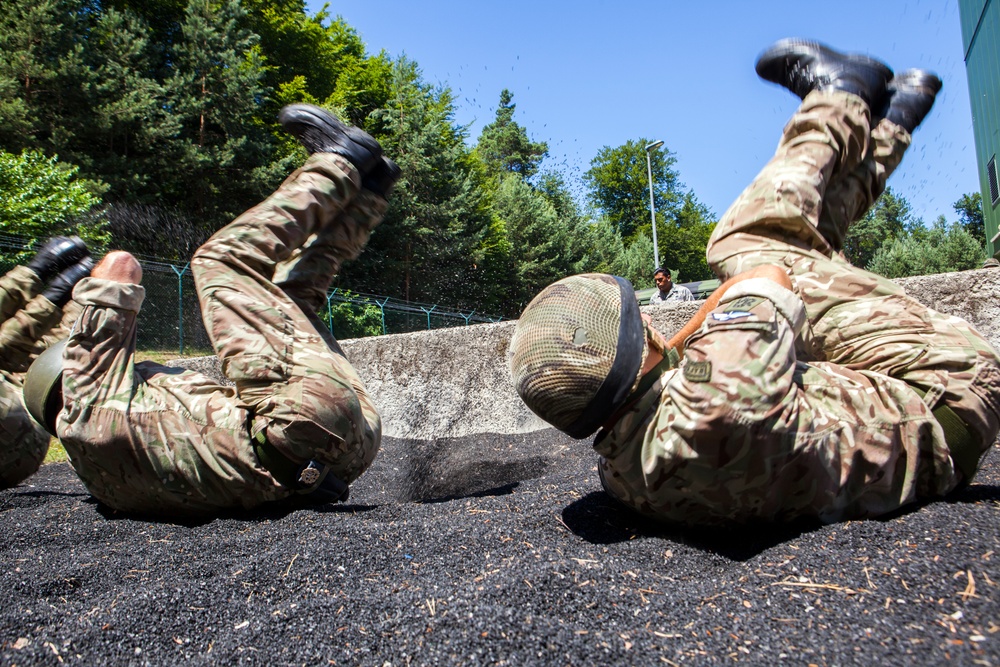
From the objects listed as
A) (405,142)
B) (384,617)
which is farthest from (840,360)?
(405,142)

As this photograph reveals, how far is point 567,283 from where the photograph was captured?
6.54 feet

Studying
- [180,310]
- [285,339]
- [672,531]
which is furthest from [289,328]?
[180,310]

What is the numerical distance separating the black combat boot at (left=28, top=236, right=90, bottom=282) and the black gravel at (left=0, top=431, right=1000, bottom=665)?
1915 millimetres

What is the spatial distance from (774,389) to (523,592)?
0.82 m

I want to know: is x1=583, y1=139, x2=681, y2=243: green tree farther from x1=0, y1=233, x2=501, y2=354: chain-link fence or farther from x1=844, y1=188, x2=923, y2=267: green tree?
x1=0, y1=233, x2=501, y2=354: chain-link fence

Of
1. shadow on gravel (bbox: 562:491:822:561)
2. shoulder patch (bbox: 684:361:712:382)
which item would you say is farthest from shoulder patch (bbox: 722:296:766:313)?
shadow on gravel (bbox: 562:491:822:561)

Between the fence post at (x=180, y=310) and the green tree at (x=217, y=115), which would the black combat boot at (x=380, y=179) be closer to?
the fence post at (x=180, y=310)

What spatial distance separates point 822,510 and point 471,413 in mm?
3317

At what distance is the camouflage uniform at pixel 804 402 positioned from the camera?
1788mm

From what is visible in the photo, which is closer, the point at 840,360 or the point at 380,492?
the point at 840,360

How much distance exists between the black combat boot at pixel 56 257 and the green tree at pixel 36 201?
8.15m

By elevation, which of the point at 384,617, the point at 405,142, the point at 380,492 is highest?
the point at 405,142

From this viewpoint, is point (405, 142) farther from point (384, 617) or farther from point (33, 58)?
point (384, 617)

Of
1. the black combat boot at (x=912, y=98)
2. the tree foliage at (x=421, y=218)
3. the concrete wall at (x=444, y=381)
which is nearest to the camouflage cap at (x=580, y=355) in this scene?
the black combat boot at (x=912, y=98)
